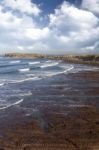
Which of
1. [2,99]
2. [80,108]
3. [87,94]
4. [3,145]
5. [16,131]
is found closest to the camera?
[3,145]

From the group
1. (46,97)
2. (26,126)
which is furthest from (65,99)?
(26,126)

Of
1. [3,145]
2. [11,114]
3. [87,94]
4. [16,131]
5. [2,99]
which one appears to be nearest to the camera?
[3,145]

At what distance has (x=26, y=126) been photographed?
13562 mm

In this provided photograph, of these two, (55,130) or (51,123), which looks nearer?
(55,130)

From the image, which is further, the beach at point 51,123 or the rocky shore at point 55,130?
the beach at point 51,123

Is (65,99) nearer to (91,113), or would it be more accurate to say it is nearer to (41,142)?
(91,113)

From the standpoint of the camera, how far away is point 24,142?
37.4ft

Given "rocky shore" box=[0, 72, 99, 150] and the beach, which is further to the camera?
the beach

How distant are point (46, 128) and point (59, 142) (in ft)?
6.65

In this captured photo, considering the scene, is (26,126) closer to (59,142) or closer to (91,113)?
(59,142)

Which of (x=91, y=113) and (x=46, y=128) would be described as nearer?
(x=46, y=128)

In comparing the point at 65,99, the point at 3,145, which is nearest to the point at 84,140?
the point at 3,145

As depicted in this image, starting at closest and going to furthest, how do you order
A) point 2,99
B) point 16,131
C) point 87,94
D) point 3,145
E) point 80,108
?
point 3,145 < point 16,131 < point 80,108 < point 2,99 < point 87,94

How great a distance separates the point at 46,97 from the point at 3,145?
9.98 meters
